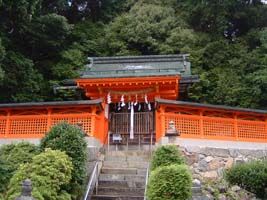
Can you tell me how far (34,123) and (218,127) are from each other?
265 inches

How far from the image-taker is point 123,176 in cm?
1320

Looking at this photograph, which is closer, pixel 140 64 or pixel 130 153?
pixel 130 153

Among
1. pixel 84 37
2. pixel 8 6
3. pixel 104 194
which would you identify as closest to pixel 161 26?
pixel 84 37

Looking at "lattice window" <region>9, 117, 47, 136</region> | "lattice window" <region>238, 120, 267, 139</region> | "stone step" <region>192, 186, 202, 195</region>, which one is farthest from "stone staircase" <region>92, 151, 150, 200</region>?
"lattice window" <region>238, 120, 267, 139</region>

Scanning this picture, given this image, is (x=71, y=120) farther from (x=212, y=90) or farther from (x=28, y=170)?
(x=212, y=90)

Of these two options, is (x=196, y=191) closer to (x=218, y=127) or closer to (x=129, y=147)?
(x=218, y=127)

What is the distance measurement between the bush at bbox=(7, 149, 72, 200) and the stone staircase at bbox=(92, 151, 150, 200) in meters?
1.81

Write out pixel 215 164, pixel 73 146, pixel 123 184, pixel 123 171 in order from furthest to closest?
1. pixel 215 164
2. pixel 123 171
3. pixel 123 184
4. pixel 73 146

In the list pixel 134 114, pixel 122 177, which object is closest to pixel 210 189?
pixel 122 177

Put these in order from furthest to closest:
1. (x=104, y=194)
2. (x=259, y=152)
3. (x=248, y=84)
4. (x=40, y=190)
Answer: (x=248, y=84)
(x=259, y=152)
(x=104, y=194)
(x=40, y=190)

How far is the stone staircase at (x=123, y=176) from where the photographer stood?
480 inches

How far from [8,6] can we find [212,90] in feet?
41.7

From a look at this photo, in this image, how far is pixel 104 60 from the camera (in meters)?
21.6

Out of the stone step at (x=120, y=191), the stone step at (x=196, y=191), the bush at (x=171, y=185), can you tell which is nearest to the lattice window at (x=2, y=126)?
the stone step at (x=120, y=191)
